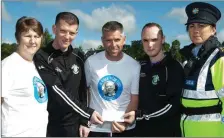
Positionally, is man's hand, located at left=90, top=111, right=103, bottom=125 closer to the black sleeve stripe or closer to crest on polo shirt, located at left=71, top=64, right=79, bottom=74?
the black sleeve stripe

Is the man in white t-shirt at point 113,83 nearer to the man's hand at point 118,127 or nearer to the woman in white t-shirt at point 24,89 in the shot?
the man's hand at point 118,127

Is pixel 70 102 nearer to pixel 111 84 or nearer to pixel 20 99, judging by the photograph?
pixel 111 84

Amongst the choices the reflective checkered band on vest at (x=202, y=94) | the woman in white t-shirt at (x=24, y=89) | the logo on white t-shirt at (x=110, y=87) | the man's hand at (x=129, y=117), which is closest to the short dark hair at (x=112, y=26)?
the logo on white t-shirt at (x=110, y=87)

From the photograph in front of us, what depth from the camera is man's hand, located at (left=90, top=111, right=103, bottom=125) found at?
3990mm

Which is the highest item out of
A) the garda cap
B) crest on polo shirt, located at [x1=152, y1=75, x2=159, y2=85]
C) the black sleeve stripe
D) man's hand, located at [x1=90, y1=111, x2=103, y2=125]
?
the garda cap

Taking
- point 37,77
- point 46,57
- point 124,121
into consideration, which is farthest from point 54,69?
point 124,121

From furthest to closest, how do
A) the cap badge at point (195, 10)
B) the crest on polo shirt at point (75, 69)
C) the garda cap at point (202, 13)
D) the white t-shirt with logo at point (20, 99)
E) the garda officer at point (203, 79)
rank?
the crest on polo shirt at point (75, 69)
the cap badge at point (195, 10)
the garda cap at point (202, 13)
the garda officer at point (203, 79)
the white t-shirt with logo at point (20, 99)

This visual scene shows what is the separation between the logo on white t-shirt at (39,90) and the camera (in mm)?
3562

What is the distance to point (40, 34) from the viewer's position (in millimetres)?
3703

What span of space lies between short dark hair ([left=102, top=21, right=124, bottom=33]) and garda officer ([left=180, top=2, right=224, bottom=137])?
87cm

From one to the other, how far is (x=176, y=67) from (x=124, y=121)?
975mm

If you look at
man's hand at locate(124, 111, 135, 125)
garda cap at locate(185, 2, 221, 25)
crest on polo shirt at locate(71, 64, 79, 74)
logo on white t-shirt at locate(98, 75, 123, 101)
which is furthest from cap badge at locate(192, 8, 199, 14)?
crest on polo shirt at locate(71, 64, 79, 74)

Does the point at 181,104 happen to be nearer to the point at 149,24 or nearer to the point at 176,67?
the point at 176,67

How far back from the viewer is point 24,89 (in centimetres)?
343
